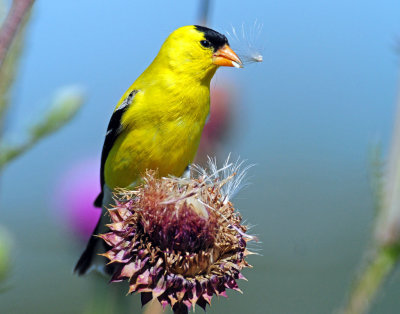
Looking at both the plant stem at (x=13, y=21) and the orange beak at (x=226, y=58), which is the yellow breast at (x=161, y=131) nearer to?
the orange beak at (x=226, y=58)

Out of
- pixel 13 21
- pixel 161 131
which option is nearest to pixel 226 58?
pixel 161 131

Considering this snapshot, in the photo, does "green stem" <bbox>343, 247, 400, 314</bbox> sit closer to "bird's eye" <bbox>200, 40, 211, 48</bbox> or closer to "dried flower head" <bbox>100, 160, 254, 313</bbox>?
"dried flower head" <bbox>100, 160, 254, 313</bbox>

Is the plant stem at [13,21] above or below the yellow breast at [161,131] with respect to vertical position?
above

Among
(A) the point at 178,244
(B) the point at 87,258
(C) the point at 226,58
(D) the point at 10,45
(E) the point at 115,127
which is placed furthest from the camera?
(B) the point at 87,258

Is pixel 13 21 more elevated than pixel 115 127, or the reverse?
pixel 13 21

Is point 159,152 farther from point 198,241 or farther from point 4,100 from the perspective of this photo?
point 4,100

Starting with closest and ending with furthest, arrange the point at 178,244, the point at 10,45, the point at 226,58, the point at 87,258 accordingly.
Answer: the point at 10,45 < the point at 178,244 < the point at 226,58 < the point at 87,258

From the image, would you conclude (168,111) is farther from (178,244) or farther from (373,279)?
(373,279)

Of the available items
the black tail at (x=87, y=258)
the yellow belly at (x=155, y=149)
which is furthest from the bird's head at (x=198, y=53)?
the black tail at (x=87, y=258)
